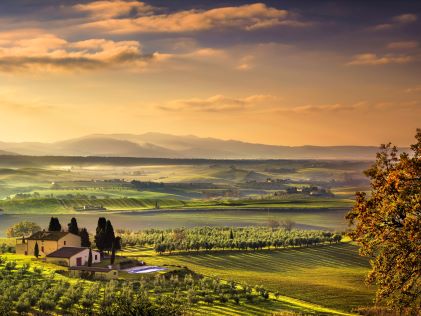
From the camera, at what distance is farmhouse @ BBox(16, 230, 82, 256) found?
98.2 m

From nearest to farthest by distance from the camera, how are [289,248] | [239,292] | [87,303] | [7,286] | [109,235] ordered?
1. [87,303]
2. [7,286]
3. [239,292]
4. [109,235]
5. [289,248]

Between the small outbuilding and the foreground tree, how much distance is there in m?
51.0

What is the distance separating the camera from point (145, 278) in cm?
7938

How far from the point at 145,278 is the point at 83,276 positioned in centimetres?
882

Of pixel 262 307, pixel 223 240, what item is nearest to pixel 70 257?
pixel 262 307

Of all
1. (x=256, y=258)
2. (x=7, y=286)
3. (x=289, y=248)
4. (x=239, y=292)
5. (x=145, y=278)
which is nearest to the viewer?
(x=7, y=286)

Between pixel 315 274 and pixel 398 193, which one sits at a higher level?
pixel 398 193

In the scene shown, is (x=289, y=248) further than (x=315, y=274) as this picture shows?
Yes

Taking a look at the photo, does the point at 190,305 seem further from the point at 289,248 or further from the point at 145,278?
the point at 289,248

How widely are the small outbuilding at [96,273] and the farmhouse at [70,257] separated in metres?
5.56

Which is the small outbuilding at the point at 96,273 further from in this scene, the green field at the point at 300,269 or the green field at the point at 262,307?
the green field at the point at 300,269

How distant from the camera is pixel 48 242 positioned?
3890 inches

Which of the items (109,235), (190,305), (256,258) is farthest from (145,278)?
(256,258)

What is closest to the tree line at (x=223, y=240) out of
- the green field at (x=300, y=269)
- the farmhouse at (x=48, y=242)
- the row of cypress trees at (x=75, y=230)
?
the green field at (x=300, y=269)
